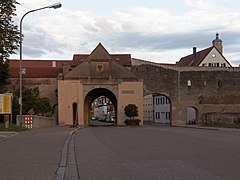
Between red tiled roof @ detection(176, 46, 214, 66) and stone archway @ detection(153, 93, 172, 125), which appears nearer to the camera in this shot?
stone archway @ detection(153, 93, 172, 125)

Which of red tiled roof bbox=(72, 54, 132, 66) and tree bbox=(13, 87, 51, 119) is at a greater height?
red tiled roof bbox=(72, 54, 132, 66)

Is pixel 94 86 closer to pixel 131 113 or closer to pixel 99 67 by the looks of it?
pixel 99 67

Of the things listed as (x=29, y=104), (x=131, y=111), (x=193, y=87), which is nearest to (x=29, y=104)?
(x=29, y=104)

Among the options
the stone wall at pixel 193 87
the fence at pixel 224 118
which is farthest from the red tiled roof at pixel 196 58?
the fence at pixel 224 118

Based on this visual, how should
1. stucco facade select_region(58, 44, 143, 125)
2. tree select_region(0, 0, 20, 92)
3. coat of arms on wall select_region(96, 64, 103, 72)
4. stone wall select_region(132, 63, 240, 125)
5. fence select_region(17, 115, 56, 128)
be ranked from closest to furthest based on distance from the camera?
fence select_region(17, 115, 56, 128)
tree select_region(0, 0, 20, 92)
stucco facade select_region(58, 44, 143, 125)
coat of arms on wall select_region(96, 64, 103, 72)
stone wall select_region(132, 63, 240, 125)

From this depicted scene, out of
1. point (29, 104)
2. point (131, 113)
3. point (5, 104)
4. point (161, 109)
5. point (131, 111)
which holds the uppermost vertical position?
A: point (29, 104)

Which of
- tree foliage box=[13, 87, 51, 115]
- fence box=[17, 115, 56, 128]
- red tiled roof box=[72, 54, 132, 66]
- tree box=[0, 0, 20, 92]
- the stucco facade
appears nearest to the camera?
fence box=[17, 115, 56, 128]

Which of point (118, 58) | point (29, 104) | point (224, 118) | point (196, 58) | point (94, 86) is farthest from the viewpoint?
point (196, 58)

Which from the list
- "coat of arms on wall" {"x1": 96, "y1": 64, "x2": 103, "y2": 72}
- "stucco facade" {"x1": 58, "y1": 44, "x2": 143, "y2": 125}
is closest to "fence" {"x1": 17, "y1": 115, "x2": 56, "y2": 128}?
"stucco facade" {"x1": 58, "y1": 44, "x2": 143, "y2": 125}

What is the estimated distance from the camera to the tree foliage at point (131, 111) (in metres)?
66.3

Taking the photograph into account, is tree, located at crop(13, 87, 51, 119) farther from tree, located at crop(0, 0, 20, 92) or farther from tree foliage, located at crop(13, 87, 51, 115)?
tree, located at crop(0, 0, 20, 92)

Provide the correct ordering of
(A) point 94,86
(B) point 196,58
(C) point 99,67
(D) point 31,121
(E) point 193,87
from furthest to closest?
(B) point 196,58
(E) point 193,87
(C) point 99,67
(A) point 94,86
(D) point 31,121

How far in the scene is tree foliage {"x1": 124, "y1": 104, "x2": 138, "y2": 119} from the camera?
6631 cm

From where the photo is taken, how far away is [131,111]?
6625cm
